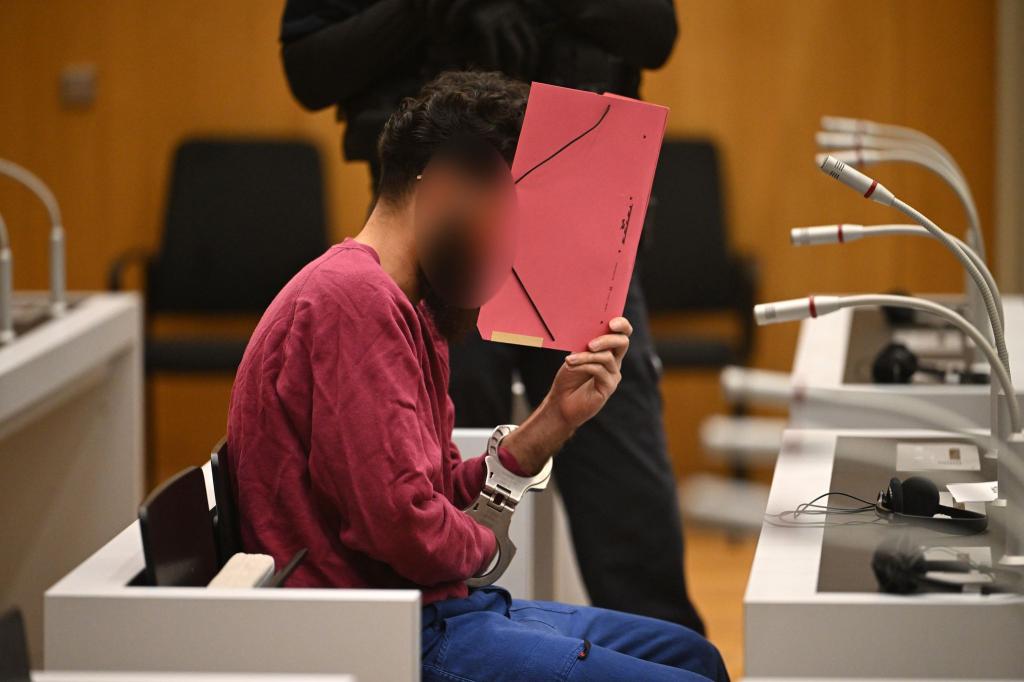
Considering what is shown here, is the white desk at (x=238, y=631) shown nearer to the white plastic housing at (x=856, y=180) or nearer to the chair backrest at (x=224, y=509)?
the chair backrest at (x=224, y=509)

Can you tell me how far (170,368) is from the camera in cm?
427

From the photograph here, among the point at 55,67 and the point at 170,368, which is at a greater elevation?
the point at 55,67

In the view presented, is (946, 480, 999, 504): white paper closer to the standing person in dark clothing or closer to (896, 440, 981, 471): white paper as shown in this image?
(896, 440, 981, 471): white paper

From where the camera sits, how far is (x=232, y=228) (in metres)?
4.66

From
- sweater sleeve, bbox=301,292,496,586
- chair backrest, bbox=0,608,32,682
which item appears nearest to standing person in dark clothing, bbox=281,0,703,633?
sweater sleeve, bbox=301,292,496,586

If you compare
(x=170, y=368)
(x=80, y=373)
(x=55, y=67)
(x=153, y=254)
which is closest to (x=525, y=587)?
(x=80, y=373)

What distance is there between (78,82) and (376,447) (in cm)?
382

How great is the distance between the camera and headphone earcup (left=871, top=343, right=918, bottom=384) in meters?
2.50

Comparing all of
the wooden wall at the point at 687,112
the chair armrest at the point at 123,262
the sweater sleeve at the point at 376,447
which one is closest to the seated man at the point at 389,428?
the sweater sleeve at the point at 376,447

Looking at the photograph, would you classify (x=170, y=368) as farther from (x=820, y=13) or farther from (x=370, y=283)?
(x=370, y=283)

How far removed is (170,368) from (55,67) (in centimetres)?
130

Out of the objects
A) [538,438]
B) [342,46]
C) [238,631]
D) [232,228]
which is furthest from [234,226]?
[238,631]

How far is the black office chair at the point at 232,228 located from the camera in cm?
464

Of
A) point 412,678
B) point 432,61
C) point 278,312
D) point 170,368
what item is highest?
point 432,61
